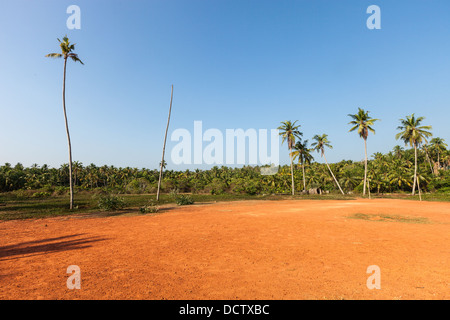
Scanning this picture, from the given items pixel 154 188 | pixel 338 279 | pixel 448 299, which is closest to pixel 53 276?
pixel 338 279

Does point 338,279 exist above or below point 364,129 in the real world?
below

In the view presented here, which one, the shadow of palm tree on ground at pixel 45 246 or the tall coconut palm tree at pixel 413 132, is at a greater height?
the tall coconut palm tree at pixel 413 132

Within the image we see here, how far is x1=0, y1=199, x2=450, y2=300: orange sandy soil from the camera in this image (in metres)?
4.32

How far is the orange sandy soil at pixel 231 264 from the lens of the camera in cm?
432

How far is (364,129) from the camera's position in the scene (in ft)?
123

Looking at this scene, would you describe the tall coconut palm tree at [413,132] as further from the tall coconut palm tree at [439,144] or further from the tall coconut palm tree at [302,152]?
the tall coconut palm tree at [439,144]

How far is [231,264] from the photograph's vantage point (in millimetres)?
5910

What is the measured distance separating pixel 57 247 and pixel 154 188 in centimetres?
5179

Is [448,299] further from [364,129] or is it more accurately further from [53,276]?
[364,129]
